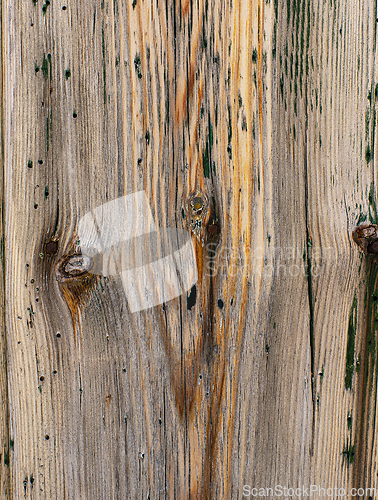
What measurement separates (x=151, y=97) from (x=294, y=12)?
283 mm

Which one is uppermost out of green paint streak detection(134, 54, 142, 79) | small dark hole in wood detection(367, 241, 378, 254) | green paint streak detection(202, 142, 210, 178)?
green paint streak detection(134, 54, 142, 79)

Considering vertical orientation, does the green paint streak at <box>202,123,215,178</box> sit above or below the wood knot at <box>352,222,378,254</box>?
above

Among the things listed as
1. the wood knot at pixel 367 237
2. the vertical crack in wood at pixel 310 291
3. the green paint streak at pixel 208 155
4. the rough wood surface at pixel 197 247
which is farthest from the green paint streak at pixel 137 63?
the wood knot at pixel 367 237

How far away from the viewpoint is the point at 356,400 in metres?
0.66

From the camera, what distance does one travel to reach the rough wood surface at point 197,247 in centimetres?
62

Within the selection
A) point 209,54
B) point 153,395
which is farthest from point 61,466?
point 209,54

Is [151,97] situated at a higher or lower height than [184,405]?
higher

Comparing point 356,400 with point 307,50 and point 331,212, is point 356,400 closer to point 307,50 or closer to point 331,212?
point 331,212

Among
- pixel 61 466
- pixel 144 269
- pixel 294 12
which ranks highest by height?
pixel 294 12

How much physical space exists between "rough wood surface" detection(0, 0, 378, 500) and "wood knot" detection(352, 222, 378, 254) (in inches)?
0.6
